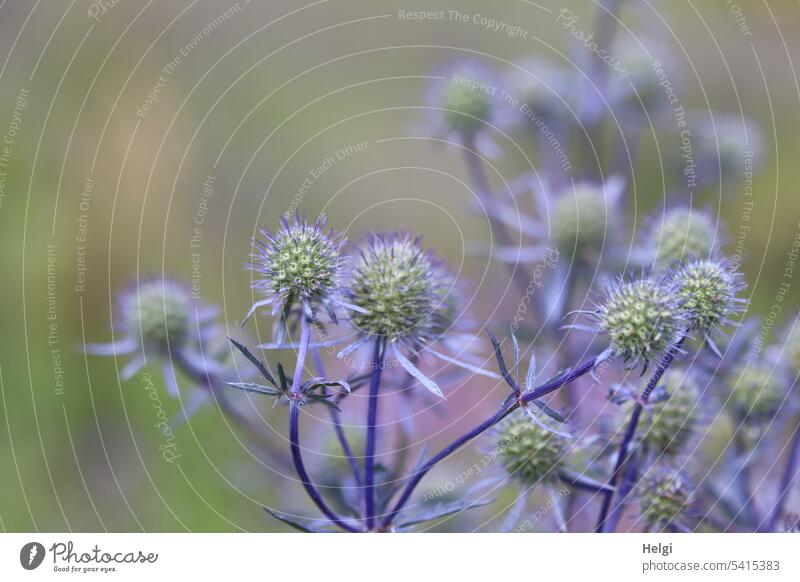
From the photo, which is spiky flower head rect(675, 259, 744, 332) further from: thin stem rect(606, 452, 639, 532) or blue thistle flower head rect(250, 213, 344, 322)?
blue thistle flower head rect(250, 213, 344, 322)

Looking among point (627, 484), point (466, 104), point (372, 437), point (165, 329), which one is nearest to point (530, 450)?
point (627, 484)

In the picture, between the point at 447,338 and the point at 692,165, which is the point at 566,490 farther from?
the point at 692,165

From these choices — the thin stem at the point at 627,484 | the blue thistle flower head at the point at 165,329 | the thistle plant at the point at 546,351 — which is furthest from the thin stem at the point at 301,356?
the thin stem at the point at 627,484

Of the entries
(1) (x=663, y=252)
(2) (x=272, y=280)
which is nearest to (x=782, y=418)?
(1) (x=663, y=252)

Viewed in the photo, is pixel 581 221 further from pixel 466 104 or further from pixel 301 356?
pixel 301 356
